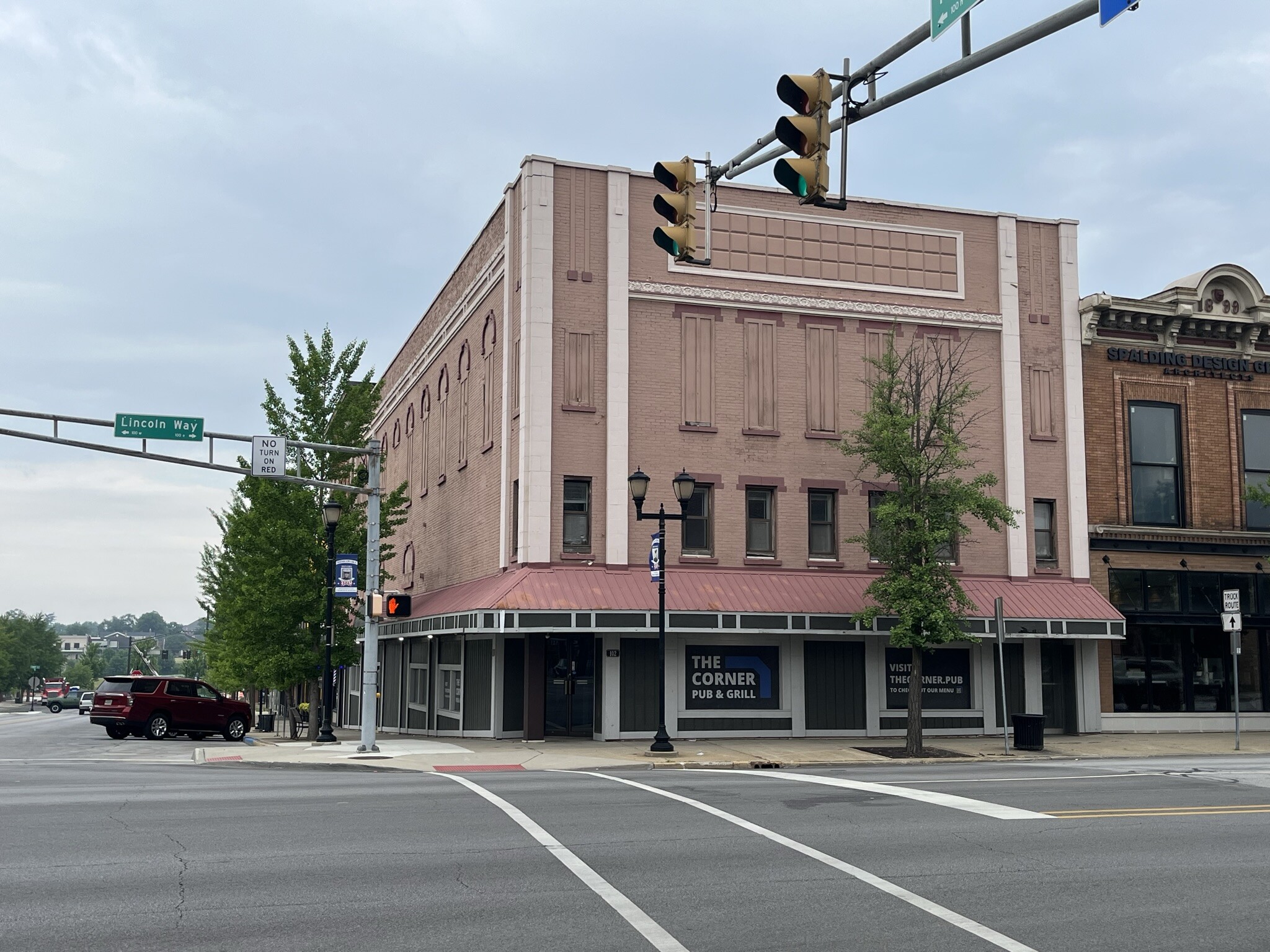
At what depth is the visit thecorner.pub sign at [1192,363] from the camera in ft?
105

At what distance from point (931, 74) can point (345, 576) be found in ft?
64.3

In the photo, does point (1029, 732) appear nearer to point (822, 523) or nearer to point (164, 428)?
point (822, 523)

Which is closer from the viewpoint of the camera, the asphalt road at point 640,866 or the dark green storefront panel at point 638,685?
the asphalt road at point 640,866

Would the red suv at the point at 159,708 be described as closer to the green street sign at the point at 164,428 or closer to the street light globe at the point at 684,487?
the green street sign at the point at 164,428

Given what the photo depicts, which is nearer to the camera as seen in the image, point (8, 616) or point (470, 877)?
point (470, 877)

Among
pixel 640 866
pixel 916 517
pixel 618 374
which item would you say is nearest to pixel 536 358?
pixel 618 374

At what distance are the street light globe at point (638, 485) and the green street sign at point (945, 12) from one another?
627 inches

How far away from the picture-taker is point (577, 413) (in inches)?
1113

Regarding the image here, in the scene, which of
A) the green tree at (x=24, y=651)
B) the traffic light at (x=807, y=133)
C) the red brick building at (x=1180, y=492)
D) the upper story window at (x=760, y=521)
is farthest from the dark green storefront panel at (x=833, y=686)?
the green tree at (x=24, y=651)

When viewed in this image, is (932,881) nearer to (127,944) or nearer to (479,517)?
(127,944)

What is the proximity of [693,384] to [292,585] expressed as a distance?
13252 mm

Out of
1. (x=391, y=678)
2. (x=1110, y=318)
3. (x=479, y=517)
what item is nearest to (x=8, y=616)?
(x=391, y=678)

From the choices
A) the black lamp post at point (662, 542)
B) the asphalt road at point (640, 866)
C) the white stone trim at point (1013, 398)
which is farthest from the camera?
the white stone trim at point (1013, 398)

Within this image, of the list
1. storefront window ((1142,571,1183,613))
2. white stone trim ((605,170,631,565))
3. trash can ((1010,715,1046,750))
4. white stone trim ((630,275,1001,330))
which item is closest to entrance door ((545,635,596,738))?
white stone trim ((605,170,631,565))
